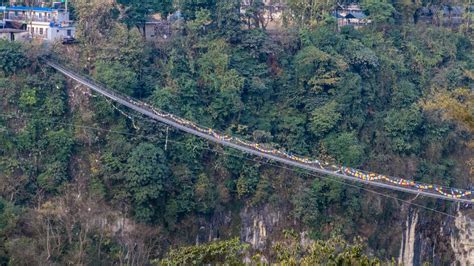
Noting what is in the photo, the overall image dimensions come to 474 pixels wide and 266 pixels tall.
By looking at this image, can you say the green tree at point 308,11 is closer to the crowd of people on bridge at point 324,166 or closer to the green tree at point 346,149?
the green tree at point 346,149

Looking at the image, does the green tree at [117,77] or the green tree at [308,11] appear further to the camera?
the green tree at [308,11]

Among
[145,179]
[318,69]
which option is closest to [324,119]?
[318,69]

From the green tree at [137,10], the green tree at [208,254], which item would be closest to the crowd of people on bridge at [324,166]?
the green tree at [137,10]

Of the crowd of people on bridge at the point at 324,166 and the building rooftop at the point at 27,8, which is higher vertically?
the building rooftop at the point at 27,8

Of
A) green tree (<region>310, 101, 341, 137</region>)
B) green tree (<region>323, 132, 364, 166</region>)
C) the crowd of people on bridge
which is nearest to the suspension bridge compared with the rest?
the crowd of people on bridge

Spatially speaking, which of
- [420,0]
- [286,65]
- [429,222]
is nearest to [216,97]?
[286,65]

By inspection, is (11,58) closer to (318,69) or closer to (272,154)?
(272,154)

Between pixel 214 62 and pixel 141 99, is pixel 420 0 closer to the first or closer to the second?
pixel 214 62
